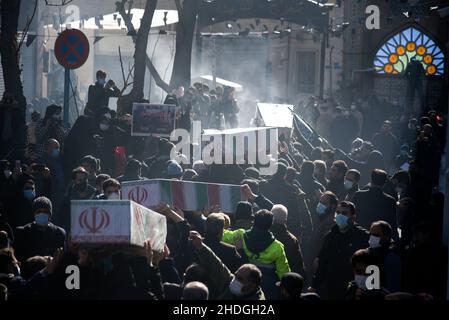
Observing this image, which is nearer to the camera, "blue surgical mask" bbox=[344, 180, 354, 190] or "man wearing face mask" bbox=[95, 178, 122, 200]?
"man wearing face mask" bbox=[95, 178, 122, 200]

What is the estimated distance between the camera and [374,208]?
12.4 metres

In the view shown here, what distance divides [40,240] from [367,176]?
765cm

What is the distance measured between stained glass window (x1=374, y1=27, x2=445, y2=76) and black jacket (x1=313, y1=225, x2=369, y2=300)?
112ft

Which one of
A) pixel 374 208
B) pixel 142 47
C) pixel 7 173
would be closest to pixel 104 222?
pixel 374 208

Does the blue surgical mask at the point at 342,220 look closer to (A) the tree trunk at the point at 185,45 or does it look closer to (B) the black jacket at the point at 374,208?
(B) the black jacket at the point at 374,208

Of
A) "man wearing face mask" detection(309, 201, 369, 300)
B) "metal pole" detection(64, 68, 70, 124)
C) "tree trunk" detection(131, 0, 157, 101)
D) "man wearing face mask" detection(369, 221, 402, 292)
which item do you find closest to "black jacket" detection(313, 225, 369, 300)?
"man wearing face mask" detection(309, 201, 369, 300)

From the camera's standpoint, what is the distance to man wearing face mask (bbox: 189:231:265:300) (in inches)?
325

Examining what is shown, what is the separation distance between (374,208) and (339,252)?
208 cm

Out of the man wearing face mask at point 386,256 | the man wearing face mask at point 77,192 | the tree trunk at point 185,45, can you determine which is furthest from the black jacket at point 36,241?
the tree trunk at point 185,45

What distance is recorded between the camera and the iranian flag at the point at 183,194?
10906 mm

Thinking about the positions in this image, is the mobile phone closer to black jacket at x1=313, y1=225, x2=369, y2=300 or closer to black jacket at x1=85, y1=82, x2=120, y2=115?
black jacket at x1=313, y1=225, x2=369, y2=300

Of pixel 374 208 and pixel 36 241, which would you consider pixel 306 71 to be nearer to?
pixel 374 208

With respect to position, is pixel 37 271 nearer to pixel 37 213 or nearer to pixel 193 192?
pixel 37 213
